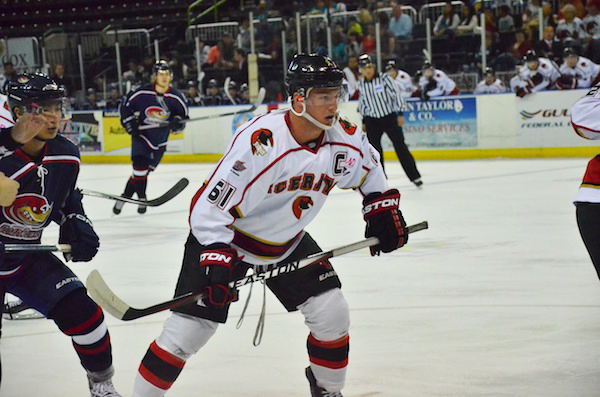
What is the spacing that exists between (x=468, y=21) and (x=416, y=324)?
A: 9979 millimetres

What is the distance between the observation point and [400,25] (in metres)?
13.7

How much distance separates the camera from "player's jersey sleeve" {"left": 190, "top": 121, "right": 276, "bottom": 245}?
2.62m

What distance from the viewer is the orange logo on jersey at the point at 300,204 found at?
278 cm

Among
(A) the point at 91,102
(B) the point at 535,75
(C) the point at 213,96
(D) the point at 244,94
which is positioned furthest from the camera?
(A) the point at 91,102

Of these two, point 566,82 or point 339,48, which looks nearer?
point 566,82

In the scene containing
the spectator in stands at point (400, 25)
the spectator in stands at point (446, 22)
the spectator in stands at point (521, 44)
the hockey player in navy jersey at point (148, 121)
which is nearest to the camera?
the hockey player in navy jersey at point (148, 121)

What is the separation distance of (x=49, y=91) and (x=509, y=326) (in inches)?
79.5

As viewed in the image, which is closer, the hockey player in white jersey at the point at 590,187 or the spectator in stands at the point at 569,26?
the hockey player in white jersey at the point at 590,187

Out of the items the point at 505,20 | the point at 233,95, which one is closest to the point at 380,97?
the point at 505,20

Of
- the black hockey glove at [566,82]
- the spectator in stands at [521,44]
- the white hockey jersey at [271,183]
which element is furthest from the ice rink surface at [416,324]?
the spectator in stands at [521,44]

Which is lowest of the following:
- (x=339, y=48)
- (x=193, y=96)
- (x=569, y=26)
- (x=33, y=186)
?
(x=193, y=96)

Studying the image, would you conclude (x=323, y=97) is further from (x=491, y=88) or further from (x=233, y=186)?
(x=491, y=88)

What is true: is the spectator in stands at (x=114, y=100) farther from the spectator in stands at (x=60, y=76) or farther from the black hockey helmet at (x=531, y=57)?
the black hockey helmet at (x=531, y=57)

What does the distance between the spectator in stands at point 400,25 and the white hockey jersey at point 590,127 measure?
10.8 m
